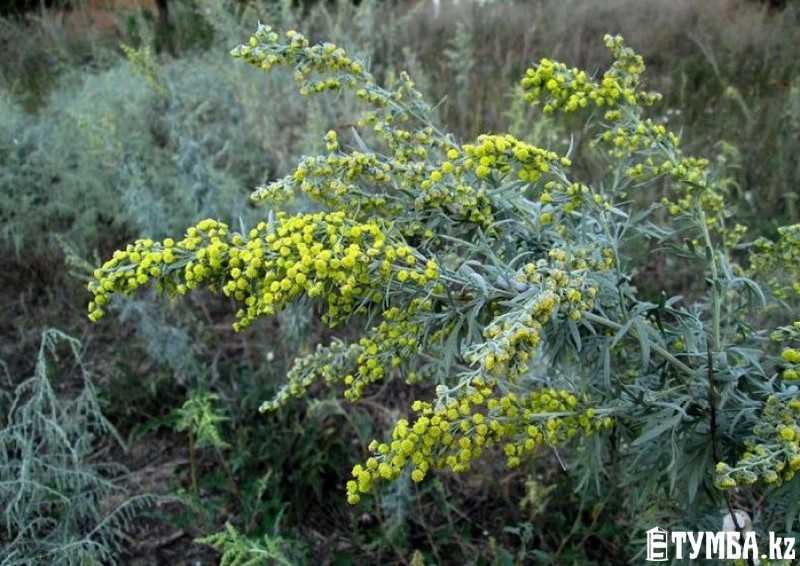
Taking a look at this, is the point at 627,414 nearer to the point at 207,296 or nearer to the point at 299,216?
the point at 299,216

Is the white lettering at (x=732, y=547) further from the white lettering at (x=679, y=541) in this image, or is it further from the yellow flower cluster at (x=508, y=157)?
the yellow flower cluster at (x=508, y=157)

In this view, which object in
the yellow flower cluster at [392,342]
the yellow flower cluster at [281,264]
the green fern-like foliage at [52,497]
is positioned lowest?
the green fern-like foliage at [52,497]

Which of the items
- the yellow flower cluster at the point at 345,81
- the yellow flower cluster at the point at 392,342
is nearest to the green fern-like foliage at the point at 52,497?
the yellow flower cluster at the point at 392,342

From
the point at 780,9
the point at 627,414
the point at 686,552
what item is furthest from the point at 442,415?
the point at 780,9

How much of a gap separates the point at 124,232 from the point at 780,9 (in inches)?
270

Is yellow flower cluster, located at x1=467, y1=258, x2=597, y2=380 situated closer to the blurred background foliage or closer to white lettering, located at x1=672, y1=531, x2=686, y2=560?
the blurred background foliage

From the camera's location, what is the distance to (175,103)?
4270mm

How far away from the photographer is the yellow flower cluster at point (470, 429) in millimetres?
1394

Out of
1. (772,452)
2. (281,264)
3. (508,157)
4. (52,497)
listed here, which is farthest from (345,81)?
(52,497)

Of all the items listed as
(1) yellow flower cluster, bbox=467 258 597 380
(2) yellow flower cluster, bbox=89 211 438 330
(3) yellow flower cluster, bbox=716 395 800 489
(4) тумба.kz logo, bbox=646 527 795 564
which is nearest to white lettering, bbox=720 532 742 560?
(4) тумба.kz logo, bbox=646 527 795 564

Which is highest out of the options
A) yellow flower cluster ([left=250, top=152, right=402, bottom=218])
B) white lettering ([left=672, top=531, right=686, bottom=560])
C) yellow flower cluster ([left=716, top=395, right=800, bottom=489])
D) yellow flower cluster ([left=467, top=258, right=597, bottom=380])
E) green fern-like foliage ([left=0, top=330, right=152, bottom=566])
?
yellow flower cluster ([left=250, top=152, right=402, bottom=218])

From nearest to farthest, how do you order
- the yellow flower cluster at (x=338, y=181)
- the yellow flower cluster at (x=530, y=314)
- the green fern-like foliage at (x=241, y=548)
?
the yellow flower cluster at (x=530, y=314), the yellow flower cluster at (x=338, y=181), the green fern-like foliage at (x=241, y=548)

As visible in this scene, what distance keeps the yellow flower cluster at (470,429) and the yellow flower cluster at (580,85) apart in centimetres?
67

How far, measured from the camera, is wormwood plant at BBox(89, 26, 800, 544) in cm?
145
